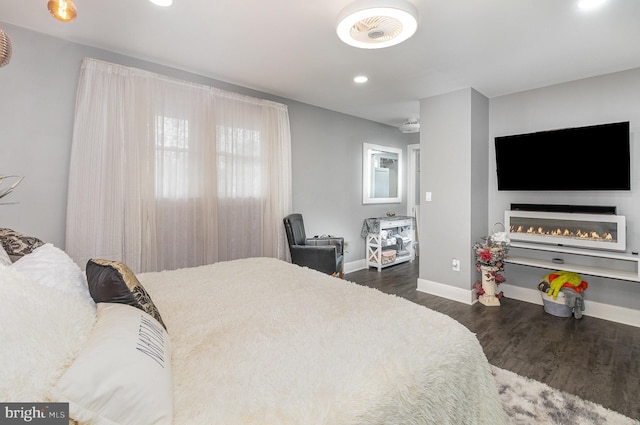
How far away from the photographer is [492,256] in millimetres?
3498

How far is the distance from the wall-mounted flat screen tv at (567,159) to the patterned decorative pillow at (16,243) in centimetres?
449

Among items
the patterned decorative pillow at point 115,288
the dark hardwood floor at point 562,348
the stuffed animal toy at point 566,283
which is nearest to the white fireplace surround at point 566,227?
the stuffed animal toy at point 566,283

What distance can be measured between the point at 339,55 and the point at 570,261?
343 centimetres

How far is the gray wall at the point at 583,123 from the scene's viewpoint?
3059 mm

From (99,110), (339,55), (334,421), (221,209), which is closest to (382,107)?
(339,55)

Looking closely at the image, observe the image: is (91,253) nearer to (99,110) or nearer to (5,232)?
(5,232)

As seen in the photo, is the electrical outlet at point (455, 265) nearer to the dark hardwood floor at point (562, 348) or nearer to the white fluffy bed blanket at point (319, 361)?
the dark hardwood floor at point (562, 348)

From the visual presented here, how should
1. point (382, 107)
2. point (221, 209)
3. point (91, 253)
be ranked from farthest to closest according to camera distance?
point (382, 107)
point (221, 209)
point (91, 253)

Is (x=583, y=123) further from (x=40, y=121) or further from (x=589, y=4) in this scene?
(x=40, y=121)

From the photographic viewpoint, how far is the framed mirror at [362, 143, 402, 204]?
5.29m

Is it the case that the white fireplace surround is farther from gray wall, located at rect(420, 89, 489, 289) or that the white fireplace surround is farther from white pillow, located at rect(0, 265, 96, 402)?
white pillow, located at rect(0, 265, 96, 402)

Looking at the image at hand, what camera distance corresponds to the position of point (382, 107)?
4.49 meters

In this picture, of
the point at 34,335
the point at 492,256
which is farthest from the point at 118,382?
the point at 492,256

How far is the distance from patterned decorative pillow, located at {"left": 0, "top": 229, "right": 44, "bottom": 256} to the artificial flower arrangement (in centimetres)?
395
